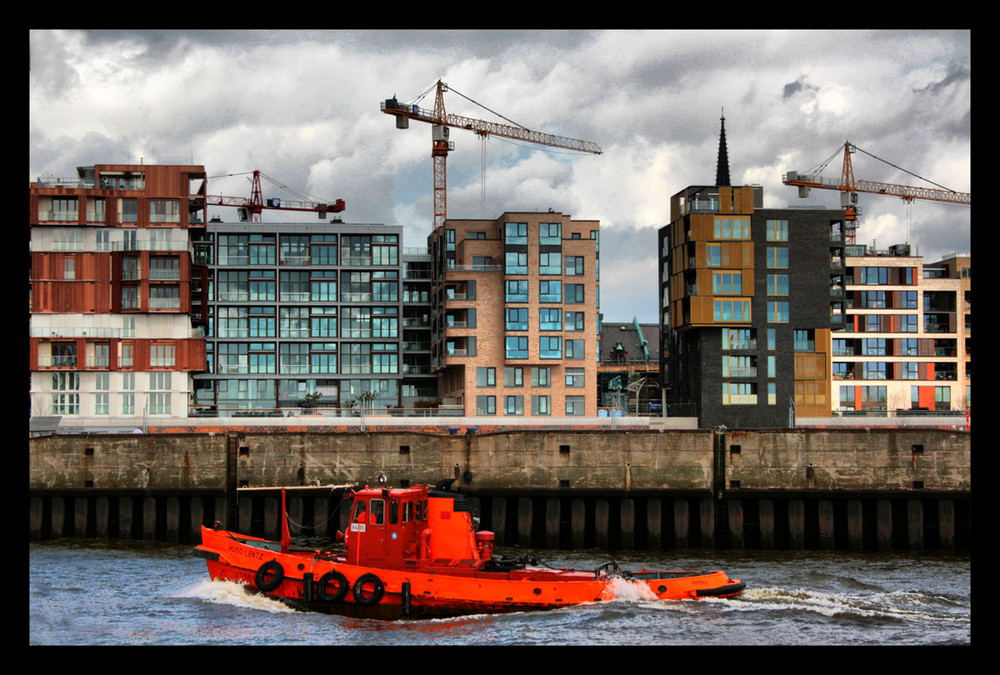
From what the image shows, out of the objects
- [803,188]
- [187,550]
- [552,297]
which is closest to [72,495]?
[187,550]

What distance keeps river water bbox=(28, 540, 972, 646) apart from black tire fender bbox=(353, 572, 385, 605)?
2.38 ft

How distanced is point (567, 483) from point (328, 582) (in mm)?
19945

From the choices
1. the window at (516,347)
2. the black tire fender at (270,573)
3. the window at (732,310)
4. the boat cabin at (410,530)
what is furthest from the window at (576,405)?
the black tire fender at (270,573)

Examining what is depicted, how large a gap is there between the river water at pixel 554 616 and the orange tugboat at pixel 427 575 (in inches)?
22.7

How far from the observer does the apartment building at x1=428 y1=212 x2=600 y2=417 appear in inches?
4441

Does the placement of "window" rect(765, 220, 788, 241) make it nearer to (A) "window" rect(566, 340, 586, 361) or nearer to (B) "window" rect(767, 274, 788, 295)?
(B) "window" rect(767, 274, 788, 295)

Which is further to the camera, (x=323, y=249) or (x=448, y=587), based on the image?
(x=323, y=249)

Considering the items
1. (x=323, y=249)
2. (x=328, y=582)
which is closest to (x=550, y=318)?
(x=323, y=249)

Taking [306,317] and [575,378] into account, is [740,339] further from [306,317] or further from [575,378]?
[306,317]

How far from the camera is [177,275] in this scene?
99188 millimetres

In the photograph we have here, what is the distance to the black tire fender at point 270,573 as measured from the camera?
1551 inches

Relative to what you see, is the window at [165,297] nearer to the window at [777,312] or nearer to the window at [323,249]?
the window at [323,249]

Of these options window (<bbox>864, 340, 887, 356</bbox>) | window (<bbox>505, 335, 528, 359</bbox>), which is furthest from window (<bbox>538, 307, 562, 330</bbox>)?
window (<bbox>864, 340, 887, 356</bbox>)

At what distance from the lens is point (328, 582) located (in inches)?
1517
